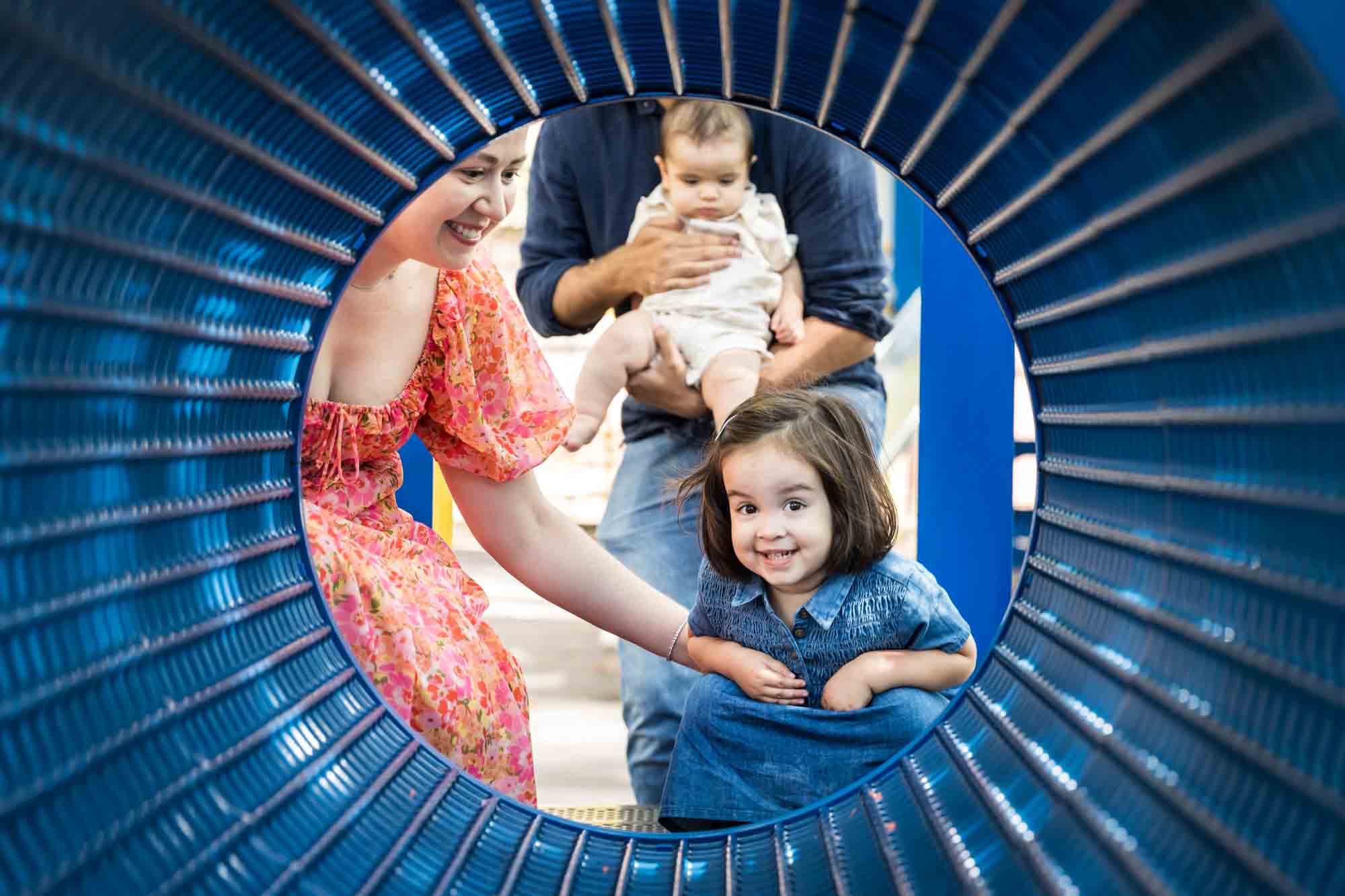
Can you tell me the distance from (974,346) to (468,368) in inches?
34.6

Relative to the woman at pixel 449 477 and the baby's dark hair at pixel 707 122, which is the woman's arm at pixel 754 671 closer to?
the woman at pixel 449 477

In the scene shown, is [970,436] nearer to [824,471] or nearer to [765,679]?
[824,471]

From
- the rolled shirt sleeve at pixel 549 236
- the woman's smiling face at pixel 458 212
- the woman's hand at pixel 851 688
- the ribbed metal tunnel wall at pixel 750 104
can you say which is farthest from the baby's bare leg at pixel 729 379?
the ribbed metal tunnel wall at pixel 750 104

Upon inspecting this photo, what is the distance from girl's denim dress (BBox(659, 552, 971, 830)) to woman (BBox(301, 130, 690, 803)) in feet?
0.45

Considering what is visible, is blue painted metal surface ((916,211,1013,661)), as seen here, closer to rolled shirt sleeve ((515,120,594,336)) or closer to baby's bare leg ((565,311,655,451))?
baby's bare leg ((565,311,655,451))

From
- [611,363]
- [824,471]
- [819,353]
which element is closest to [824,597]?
[824,471]

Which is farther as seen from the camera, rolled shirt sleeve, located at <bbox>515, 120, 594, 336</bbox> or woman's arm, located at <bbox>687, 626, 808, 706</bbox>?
rolled shirt sleeve, located at <bbox>515, 120, 594, 336</bbox>

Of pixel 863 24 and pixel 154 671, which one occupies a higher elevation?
pixel 863 24

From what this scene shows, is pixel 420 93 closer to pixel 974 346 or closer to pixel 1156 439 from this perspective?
pixel 1156 439

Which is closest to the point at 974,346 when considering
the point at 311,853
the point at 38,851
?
the point at 311,853

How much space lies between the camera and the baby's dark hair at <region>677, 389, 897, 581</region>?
173cm

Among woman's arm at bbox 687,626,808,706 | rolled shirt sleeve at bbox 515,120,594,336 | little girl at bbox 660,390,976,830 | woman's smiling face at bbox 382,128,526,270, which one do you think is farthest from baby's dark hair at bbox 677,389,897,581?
rolled shirt sleeve at bbox 515,120,594,336

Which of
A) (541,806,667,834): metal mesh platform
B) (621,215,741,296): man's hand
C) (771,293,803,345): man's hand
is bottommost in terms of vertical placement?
(541,806,667,834): metal mesh platform

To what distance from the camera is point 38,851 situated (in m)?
0.86
